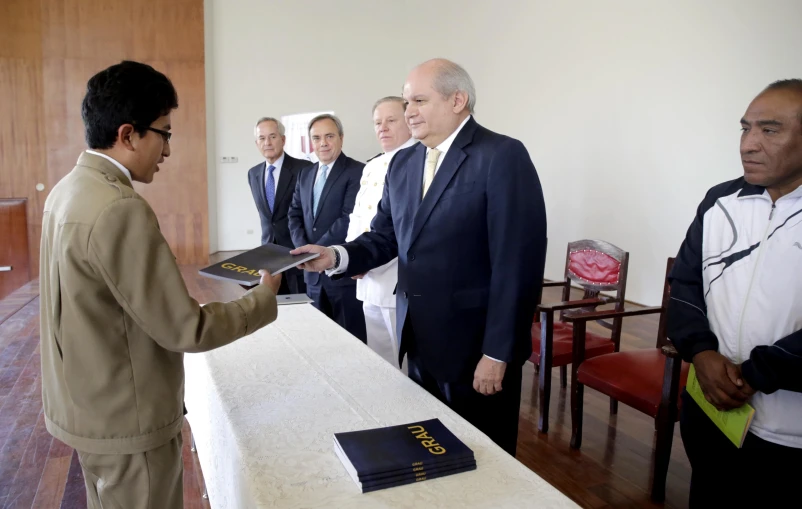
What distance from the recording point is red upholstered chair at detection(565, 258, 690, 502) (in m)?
2.28

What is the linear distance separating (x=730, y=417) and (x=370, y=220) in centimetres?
179

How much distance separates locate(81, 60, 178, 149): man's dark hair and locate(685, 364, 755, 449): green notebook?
161 cm

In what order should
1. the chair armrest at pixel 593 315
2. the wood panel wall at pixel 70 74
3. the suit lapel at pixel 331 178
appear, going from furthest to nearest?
the wood panel wall at pixel 70 74, the suit lapel at pixel 331 178, the chair armrest at pixel 593 315

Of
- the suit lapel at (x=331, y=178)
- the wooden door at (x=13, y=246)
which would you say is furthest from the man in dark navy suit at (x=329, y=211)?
the wooden door at (x=13, y=246)

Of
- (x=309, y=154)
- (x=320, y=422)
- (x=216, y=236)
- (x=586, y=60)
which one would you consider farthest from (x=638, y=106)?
(x=216, y=236)

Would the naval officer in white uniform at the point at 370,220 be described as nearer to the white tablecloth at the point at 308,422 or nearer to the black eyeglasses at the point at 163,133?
the white tablecloth at the point at 308,422

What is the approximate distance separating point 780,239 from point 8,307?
5899 mm

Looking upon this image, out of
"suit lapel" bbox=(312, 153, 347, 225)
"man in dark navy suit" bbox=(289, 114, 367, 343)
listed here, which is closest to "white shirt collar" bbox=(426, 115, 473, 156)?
"man in dark navy suit" bbox=(289, 114, 367, 343)

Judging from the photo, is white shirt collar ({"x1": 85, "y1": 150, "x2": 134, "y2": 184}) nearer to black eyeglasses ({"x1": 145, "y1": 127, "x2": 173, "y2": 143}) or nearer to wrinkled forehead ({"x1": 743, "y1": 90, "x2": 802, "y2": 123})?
black eyeglasses ({"x1": 145, "y1": 127, "x2": 173, "y2": 143})

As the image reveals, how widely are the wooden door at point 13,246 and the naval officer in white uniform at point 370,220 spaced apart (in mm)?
6625

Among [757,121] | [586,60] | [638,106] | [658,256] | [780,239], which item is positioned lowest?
[658,256]

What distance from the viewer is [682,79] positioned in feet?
16.5

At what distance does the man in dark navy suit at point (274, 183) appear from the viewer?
4.17 metres

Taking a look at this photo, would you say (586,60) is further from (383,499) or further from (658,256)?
(383,499)
